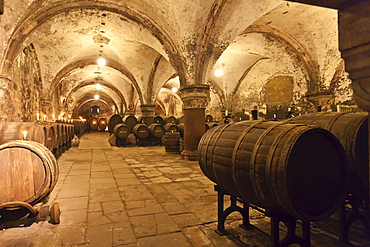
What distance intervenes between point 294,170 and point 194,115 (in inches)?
219

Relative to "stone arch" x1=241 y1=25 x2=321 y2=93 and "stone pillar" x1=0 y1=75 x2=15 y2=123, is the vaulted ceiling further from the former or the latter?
"stone pillar" x1=0 y1=75 x2=15 y2=123

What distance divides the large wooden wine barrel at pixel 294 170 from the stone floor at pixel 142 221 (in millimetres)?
732

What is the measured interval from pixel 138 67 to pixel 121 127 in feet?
11.7

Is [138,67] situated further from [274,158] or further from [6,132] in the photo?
[274,158]

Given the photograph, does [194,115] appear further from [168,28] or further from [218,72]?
[218,72]

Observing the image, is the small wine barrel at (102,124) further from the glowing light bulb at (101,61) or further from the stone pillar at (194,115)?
the stone pillar at (194,115)

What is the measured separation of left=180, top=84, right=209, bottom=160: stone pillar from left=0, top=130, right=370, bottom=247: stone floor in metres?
2.55

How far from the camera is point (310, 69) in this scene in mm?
9219

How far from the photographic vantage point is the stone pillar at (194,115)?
7.12 meters

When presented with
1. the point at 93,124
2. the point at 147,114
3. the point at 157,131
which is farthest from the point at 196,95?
the point at 93,124

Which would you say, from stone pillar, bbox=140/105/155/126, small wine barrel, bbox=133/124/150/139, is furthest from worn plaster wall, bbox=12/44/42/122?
stone pillar, bbox=140/105/155/126

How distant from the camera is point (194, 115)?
722 cm

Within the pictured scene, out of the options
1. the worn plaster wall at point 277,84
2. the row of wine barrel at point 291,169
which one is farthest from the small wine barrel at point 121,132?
the row of wine barrel at point 291,169

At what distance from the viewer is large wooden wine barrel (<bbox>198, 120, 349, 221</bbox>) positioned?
1691mm
